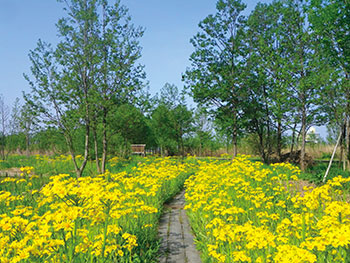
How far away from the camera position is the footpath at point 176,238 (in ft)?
12.4

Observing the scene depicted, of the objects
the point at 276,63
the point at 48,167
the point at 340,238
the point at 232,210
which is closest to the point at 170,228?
the point at 232,210

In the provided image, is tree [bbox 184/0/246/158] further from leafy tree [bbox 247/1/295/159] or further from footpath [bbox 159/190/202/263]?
footpath [bbox 159/190/202/263]

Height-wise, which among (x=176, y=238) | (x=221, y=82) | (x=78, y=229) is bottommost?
(x=176, y=238)

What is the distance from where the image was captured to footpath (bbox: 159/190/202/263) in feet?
12.4

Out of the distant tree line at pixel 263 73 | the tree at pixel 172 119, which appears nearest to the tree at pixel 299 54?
the distant tree line at pixel 263 73

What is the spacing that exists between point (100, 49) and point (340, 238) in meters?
10.1

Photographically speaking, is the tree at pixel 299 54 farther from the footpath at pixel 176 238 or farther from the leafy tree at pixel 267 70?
the footpath at pixel 176 238

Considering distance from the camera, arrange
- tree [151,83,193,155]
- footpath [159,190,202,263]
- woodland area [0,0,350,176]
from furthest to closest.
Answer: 1. tree [151,83,193,155]
2. woodland area [0,0,350,176]
3. footpath [159,190,202,263]

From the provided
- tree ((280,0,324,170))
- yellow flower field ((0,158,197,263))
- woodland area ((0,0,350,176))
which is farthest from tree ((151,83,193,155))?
yellow flower field ((0,158,197,263))

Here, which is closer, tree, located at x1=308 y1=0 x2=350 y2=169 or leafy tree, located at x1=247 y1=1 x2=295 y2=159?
tree, located at x1=308 y1=0 x2=350 y2=169

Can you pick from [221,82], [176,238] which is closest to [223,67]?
[221,82]

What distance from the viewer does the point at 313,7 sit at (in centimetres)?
1054

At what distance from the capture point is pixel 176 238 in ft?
14.9

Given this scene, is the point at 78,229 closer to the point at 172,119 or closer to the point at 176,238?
the point at 176,238
